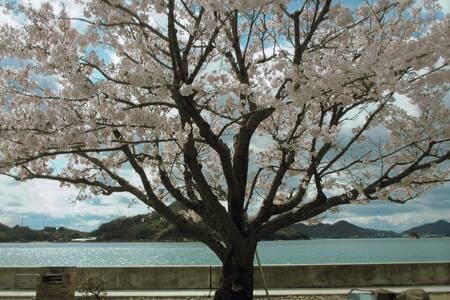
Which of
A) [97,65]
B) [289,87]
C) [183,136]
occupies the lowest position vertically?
[183,136]

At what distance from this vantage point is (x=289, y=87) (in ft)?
26.4

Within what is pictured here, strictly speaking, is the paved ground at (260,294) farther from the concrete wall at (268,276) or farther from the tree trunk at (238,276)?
the tree trunk at (238,276)

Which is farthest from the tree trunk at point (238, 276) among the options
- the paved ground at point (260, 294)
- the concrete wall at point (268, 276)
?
the concrete wall at point (268, 276)

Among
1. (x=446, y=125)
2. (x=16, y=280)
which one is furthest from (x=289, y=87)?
(x=16, y=280)

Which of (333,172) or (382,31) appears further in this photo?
(333,172)

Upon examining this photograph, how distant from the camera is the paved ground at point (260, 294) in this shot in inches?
538

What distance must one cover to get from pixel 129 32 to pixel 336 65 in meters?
3.81

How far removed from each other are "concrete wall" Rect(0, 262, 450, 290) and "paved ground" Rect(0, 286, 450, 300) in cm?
62

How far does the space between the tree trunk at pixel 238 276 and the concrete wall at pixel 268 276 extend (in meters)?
4.66

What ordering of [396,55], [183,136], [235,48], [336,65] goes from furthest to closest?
[235,48] → [183,136] → [336,65] → [396,55]

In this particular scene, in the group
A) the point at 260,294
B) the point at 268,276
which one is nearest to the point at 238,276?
the point at 260,294

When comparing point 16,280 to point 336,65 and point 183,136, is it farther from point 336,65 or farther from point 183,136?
point 336,65

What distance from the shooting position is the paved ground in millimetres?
13672

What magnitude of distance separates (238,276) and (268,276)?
4982mm
